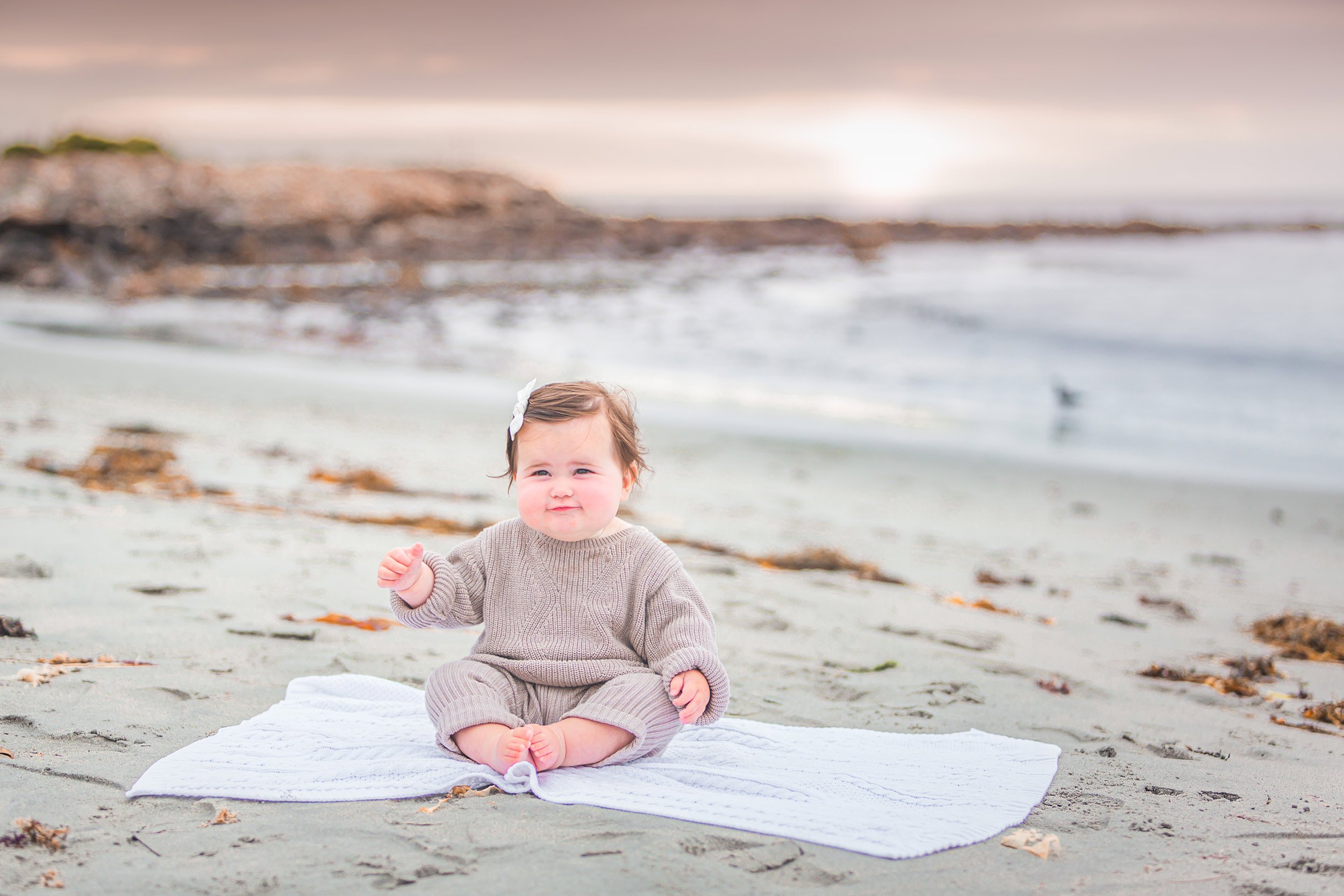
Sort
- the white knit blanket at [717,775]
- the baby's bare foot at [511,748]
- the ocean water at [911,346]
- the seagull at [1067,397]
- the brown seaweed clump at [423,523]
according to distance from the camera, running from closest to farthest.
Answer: the white knit blanket at [717,775] < the baby's bare foot at [511,748] < the brown seaweed clump at [423,523] < the ocean water at [911,346] < the seagull at [1067,397]

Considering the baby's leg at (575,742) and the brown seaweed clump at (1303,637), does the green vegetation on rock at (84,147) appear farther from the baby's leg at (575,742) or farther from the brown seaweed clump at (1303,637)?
the baby's leg at (575,742)

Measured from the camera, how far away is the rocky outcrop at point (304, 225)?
73.5ft

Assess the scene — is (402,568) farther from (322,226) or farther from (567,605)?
(322,226)

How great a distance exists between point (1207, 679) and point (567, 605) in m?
2.50

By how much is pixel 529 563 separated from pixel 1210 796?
73.8 inches

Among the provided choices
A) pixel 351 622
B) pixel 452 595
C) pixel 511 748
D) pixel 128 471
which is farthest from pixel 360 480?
pixel 511 748

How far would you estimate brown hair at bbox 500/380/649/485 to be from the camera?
2.82 metres

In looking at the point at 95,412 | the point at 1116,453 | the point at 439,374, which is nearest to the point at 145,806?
the point at 95,412

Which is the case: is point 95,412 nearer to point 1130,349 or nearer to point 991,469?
point 991,469

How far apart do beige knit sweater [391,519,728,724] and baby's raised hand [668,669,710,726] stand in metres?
0.08

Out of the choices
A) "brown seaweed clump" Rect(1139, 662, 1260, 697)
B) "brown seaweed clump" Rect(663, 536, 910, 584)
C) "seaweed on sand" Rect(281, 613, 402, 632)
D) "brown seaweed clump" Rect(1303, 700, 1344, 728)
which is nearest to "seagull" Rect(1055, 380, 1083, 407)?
"brown seaweed clump" Rect(663, 536, 910, 584)

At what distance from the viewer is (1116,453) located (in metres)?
8.69

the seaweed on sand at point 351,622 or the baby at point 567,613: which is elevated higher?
the baby at point 567,613

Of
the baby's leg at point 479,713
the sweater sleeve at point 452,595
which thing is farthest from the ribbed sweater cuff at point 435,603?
the baby's leg at point 479,713
